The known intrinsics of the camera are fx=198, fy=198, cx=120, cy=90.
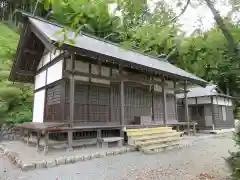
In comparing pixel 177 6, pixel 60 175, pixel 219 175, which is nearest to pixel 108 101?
pixel 60 175

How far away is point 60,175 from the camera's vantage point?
4895 mm

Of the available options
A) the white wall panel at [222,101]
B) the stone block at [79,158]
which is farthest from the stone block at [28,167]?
the white wall panel at [222,101]

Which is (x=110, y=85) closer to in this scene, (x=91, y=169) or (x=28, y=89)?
(x=91, y=169)

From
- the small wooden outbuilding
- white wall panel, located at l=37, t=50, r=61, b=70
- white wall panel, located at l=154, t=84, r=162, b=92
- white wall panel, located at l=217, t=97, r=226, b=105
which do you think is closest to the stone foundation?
white wall panel, located at l=37, t=50, r=61, b=70

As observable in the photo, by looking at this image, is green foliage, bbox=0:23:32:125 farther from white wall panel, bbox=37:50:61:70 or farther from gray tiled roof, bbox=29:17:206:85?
gray tiled roof, bbox=29:17:206:85

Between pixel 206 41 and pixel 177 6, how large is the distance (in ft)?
2.31

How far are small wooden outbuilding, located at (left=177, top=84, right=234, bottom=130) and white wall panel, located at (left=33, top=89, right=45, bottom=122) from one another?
41.2ft

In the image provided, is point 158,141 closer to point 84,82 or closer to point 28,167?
point 84,82

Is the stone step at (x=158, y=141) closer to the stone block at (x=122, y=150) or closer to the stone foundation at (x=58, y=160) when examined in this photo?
the stone block at (x=122, y=150)

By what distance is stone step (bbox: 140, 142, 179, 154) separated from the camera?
7.83 m

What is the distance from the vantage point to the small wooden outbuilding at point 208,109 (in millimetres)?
17469

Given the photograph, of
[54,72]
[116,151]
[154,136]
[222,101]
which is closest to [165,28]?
[116,151]

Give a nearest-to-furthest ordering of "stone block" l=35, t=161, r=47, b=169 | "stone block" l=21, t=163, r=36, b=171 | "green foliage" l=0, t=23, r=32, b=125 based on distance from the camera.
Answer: "stone block" l=21, t=163, r=36, b=171
"stone block" l=35, t=161, r=47, b=169
"green foliage" l=0, t=23, r=32, b=125

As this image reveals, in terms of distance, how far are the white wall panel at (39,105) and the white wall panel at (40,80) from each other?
394 mm
